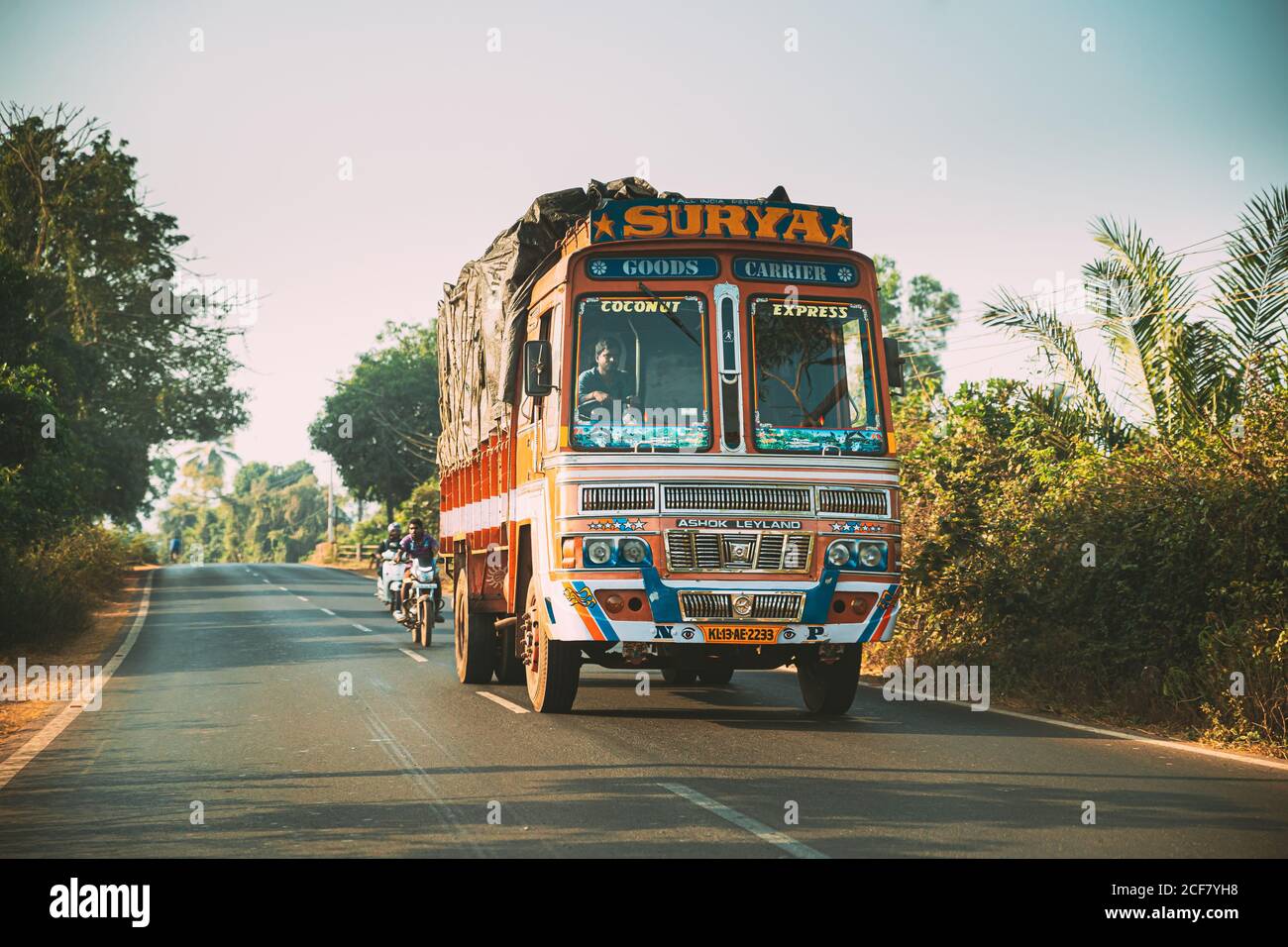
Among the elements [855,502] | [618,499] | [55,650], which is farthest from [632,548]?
[55,650]

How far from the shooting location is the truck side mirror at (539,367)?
10781mm

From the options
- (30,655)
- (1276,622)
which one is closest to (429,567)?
(30,655)

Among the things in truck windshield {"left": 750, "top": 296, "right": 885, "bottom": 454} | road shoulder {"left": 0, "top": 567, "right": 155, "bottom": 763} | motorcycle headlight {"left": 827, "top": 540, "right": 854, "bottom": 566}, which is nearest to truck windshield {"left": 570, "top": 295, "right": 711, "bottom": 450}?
truck windshield {"left": 750, "top": 296, "right": 885, "bottom": 454}

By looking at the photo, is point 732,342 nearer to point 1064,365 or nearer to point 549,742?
point 549,742

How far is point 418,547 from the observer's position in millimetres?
21672

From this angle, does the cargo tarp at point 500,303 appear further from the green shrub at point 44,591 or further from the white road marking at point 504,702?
the green shrub at point 44,591

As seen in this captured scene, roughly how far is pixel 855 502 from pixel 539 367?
8.85 feet

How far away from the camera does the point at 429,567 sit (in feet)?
69.2

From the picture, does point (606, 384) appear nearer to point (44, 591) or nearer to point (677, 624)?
point (677, 624)

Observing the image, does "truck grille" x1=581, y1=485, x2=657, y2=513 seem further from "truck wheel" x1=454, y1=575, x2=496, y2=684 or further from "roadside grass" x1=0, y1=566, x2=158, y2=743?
"roadside grass" x1=0, y1=566, x2=158, y2=743

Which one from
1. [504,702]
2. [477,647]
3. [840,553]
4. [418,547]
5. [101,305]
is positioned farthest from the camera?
[101,305]

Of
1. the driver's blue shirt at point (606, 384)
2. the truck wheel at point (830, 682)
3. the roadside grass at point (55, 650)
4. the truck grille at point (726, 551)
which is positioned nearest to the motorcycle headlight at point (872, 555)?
the truck grille at point (726, 551)
